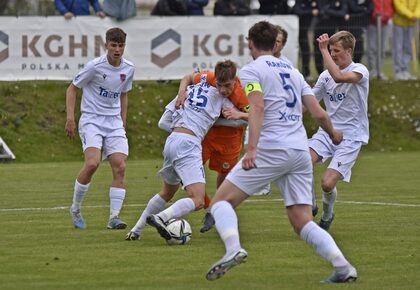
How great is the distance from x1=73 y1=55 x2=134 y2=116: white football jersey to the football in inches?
91.6

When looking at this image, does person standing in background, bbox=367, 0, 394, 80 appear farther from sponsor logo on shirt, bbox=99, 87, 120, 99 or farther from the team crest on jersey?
the team crest on jersey

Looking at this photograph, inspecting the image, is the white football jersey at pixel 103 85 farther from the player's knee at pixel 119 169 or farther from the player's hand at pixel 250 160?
the player's hand at pixel 250 160

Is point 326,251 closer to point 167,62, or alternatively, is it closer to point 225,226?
point 225,226

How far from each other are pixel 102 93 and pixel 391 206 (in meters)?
4.59

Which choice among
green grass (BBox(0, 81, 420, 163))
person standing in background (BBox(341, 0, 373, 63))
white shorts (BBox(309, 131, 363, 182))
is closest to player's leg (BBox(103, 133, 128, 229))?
white shorts (BBox(309, 131, 363, 182))

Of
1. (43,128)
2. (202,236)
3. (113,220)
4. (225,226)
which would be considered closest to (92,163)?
(113,220)

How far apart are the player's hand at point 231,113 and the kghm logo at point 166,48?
1451 centimetres

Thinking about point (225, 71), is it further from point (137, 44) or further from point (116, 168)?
point (137, 44)

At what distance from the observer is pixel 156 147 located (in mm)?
27266

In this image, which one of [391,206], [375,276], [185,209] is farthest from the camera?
[391,206]

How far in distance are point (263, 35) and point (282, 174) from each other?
1.14 m

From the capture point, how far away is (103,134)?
14719 millimetres

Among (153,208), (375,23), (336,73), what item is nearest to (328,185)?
(336,73)

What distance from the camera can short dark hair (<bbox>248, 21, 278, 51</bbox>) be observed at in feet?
33.8
